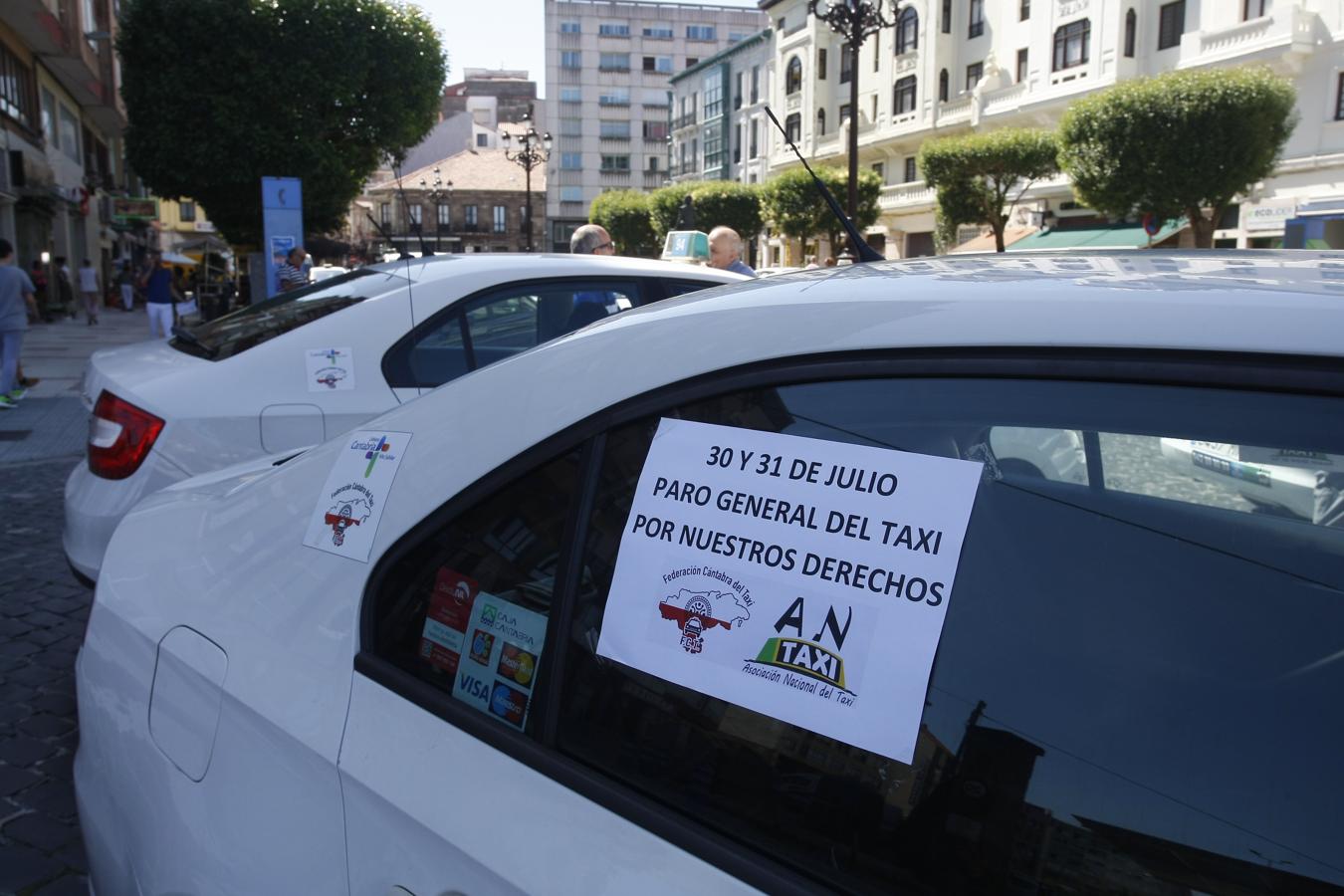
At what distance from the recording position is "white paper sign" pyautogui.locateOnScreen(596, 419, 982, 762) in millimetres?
1061

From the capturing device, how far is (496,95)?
106 meters

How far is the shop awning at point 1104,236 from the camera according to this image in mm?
28562

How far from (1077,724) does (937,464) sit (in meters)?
0.29

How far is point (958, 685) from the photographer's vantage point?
1.04m

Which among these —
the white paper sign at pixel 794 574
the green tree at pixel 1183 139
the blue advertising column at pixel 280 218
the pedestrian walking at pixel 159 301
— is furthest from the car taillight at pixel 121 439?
the green tree at pixel 1183 139

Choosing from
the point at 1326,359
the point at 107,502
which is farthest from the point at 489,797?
the point at 107,502

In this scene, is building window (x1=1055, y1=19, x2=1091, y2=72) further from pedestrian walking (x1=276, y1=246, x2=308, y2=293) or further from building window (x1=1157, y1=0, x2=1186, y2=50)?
pedestrian walking (x1=276, y1=246, x2=308, y2=293)

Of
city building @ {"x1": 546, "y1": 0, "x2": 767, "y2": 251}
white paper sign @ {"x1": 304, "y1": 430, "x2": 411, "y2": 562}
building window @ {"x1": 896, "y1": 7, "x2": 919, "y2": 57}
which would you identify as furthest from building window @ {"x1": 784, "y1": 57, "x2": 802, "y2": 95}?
white paper sign @ {"x1": 304, "y1": 430, "x2": 411, "y2": 562}

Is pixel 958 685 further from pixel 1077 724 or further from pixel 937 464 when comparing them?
pixel 937 464

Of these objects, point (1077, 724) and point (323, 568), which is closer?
point (1077, 724)

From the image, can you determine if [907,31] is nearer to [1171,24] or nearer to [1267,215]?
[1171,24]

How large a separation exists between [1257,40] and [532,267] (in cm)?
2913

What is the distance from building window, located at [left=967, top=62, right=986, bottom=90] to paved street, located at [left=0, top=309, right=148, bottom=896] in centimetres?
3681

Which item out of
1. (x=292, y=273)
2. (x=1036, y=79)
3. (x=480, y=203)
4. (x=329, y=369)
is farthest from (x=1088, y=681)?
(x=480, y=203)
